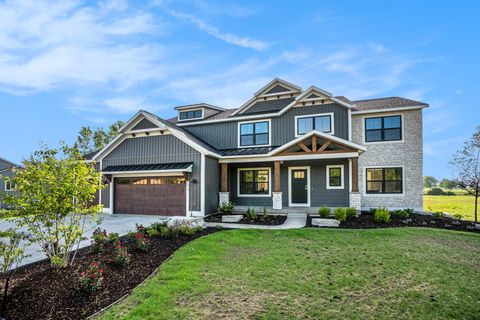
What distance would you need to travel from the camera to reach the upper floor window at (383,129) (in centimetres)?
1480

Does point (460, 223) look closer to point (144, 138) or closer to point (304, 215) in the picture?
point (304, 215)

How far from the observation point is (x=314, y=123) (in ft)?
51.3

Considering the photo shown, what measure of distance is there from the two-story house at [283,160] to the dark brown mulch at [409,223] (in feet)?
5.44

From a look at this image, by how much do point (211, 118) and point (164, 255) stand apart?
12.8 meters

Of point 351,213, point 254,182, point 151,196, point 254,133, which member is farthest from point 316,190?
point 151,196

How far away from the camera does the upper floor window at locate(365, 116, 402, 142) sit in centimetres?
1480

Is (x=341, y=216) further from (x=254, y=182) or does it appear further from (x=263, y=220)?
(x=254, y=182)

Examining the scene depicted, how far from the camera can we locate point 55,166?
18.7ft

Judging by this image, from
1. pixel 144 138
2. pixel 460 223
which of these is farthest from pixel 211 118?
pixel 460 223

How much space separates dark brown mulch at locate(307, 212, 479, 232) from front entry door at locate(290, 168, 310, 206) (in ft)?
11.3

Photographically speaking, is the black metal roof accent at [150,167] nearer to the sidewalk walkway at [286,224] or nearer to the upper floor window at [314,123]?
the sidewalk walkway at [286,224]

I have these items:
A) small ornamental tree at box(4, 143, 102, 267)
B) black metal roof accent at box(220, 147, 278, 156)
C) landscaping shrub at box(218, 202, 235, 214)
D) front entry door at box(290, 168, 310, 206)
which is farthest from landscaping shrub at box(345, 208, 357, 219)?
small ornamental tree at box(4, 143, 102, 267)

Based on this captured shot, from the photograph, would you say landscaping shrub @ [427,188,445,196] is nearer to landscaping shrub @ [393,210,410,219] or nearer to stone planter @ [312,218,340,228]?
landscaping shrub @ [393,210,410,219]

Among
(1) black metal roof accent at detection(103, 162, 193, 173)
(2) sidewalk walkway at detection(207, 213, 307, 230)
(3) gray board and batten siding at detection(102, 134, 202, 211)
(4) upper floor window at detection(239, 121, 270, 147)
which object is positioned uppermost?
(4) upper floor window at detection(239, 121, 270, 147)
